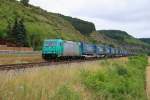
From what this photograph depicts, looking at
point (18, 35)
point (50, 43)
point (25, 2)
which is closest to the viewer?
point (50, 43)

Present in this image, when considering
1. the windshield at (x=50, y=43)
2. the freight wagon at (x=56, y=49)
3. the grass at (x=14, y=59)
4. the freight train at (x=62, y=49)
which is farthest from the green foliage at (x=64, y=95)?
the windshield at (x=50, y=43)

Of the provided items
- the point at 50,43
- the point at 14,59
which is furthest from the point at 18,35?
the point at 14,59

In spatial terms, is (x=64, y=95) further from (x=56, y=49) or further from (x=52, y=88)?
(x=56, y=49)

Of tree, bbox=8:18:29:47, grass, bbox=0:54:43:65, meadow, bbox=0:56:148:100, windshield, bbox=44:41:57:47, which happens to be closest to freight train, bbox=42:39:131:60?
windshield, bbox=44:41:57:47

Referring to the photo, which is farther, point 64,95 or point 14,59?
point 14,59

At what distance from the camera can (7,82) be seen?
55.3 feet

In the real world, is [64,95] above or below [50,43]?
below

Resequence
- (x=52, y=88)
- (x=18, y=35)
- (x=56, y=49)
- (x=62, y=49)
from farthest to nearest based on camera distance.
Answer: (x=18, y=35)
(x=62, y=49)
(x=56, y=49)
(x=52, y=88)

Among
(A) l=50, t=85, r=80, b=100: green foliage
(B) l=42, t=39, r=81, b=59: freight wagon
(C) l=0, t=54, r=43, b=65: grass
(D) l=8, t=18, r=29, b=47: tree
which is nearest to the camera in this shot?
(A) l=50, t=85, r=80, b=100: green foliage

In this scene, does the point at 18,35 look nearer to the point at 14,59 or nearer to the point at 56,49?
the point at 56,49

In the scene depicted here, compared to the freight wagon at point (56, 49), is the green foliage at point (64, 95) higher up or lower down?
lower down

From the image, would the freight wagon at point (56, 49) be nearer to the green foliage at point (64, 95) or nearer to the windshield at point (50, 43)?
the windshield at point (50, 43)

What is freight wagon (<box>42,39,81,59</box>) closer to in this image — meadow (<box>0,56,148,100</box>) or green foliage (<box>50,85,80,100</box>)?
meadow (<box>0,56,148,100</box>)

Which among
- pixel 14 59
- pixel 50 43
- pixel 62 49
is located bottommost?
pixel 14 59
